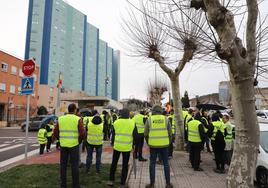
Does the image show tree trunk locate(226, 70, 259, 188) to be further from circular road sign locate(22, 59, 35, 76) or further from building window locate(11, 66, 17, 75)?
building window locate(11, 66, 17, 75)

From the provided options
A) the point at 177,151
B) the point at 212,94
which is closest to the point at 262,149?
the point at 177,151

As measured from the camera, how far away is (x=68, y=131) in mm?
6242

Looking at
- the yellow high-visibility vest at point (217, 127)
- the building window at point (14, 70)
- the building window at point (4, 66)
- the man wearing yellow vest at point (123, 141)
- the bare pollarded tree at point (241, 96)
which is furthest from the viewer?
the building window at point (14, 70)

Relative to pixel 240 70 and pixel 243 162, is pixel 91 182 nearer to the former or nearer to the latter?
pixel 243 162

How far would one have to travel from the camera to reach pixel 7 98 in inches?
1651

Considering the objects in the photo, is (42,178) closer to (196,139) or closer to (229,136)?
(196,139)

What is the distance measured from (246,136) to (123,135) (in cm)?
308

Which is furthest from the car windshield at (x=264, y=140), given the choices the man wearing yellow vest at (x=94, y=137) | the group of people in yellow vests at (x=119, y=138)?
the man wearing yellow vest at (x=94, y=137)

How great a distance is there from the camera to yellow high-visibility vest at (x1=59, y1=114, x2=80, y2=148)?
6.20 m

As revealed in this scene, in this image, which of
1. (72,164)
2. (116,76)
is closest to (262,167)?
(72,164)

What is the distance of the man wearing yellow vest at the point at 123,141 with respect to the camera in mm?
6512

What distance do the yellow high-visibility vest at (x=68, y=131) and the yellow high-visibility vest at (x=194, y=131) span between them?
3.87 metres

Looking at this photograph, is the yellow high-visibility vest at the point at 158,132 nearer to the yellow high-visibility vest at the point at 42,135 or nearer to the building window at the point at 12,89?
the yellow high-visibility vest at the point at 42,135

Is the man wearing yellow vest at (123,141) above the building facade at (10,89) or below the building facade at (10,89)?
below
